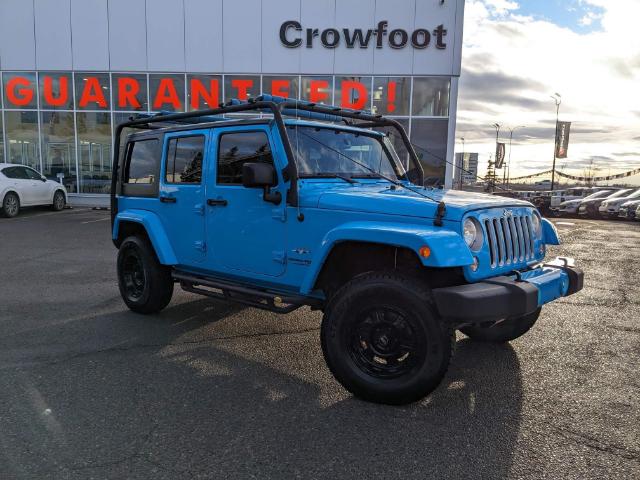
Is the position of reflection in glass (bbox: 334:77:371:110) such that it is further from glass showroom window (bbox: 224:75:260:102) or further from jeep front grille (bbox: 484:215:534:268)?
jeep front grille (bbox: 484:215:534:268)

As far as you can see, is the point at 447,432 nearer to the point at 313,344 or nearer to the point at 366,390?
the point at 366,390

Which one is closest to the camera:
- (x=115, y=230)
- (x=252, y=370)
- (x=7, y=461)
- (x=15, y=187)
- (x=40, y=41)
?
(x=7, y=461)

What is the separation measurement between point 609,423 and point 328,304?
195 cm

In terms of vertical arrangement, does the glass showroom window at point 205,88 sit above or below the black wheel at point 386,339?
above

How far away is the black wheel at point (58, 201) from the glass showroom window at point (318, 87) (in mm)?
8890

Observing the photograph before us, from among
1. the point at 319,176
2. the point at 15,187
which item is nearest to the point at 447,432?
the point at 319,176

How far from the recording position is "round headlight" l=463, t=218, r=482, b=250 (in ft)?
11.1

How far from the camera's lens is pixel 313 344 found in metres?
4.61

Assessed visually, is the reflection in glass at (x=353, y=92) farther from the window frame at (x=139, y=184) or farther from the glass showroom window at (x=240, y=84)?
the window frame at (x=139, y=184)

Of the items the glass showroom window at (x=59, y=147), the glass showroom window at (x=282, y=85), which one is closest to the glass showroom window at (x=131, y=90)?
the glass showroom window at (x=59, y=147)

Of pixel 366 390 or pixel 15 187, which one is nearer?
pixel 366 390

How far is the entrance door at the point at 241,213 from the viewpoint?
4066 millimetres

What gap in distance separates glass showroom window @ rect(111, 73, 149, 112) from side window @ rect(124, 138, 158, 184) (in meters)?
13.9

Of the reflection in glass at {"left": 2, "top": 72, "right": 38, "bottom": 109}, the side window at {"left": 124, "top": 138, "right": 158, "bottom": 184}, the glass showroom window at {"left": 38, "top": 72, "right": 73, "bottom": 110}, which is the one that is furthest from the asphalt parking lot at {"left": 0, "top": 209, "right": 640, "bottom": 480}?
the reflection in glass at {"left": 2, "top": 72, "right": 38, "bottom": 109}
